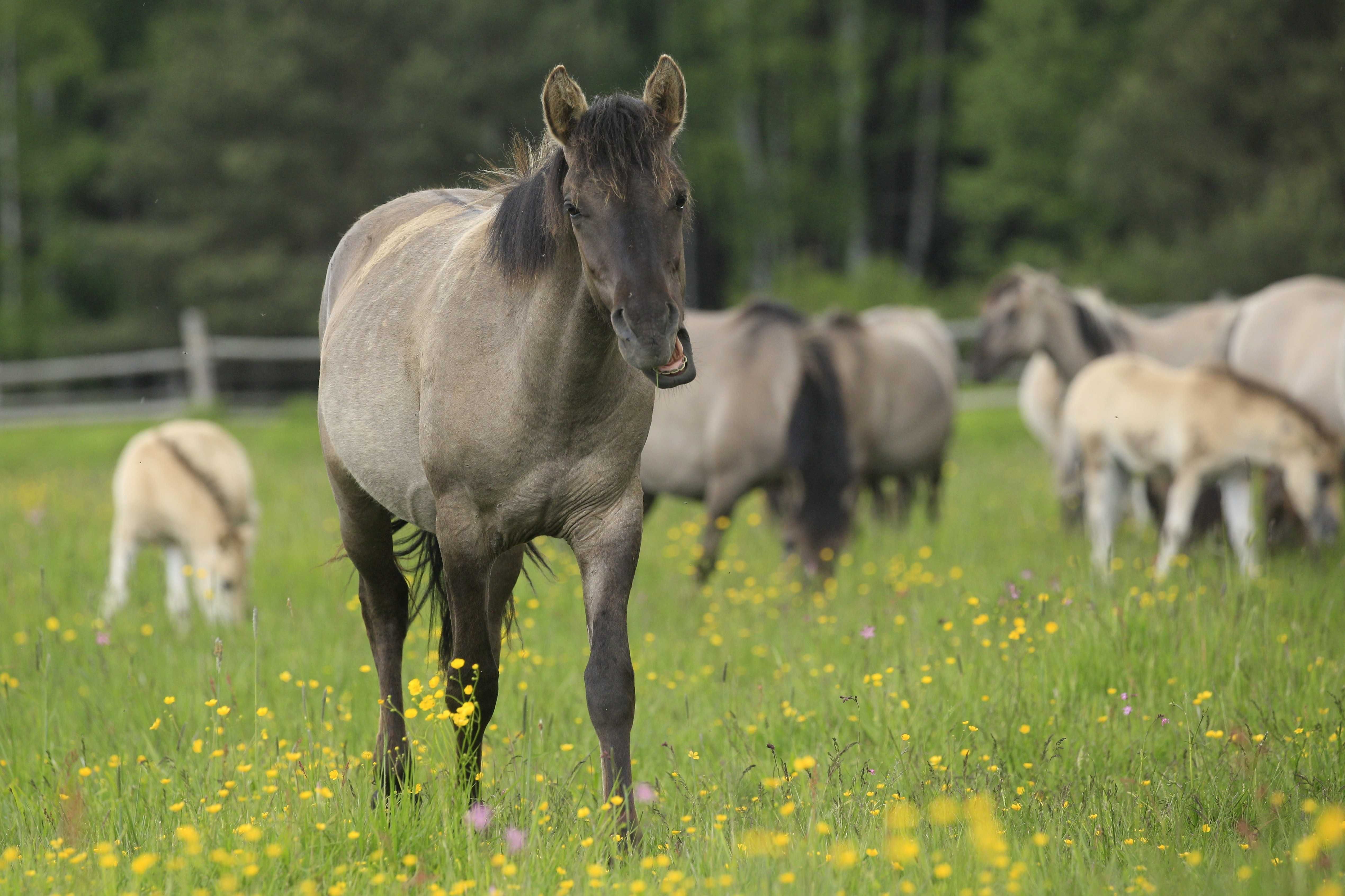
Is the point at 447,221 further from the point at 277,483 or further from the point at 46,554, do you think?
the point at 277,483

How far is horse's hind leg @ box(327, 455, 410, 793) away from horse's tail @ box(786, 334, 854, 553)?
3890 mm

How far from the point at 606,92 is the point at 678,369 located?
2581 centimetres

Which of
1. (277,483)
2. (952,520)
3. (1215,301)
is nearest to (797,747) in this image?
(952,520)

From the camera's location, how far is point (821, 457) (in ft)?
26.3

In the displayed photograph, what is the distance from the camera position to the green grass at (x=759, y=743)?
297 cm

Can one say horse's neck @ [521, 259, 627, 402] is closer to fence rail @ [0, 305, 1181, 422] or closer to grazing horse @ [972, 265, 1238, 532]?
grazing horse @ [972, 265, 1238, 532]

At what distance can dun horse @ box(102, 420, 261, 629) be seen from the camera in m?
7.43

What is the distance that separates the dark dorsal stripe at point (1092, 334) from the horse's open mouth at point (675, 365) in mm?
8171

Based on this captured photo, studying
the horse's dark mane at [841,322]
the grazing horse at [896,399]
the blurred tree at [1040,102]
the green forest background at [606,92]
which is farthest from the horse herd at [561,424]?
the blurred tree at [1040,102]

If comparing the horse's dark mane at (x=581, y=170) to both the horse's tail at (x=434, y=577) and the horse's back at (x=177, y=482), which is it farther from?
the horse's back at (x=177, y=482)

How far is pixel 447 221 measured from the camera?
442 cm

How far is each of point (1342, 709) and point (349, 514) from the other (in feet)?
11.1

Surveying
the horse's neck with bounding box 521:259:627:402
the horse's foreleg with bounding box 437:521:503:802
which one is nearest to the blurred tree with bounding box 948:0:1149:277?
the horse's neck with bounding box 521:259:627:402

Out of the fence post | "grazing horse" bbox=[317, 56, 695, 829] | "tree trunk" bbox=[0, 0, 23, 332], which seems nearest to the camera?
"grazing horse" bbox=[317, 56, 695, 829]
